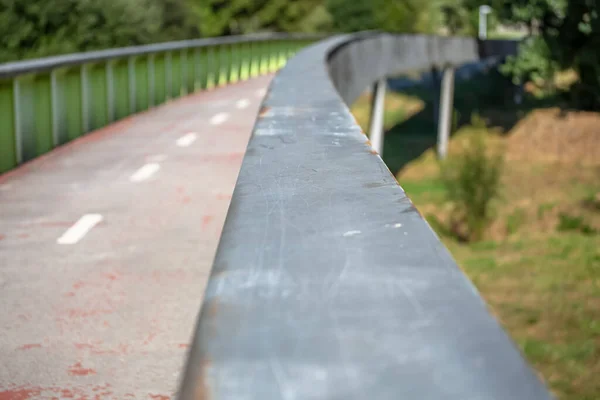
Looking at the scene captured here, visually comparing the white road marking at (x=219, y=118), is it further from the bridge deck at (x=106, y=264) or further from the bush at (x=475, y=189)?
the bush at (x=475, y=189)

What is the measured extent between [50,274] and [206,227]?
64.7 inches

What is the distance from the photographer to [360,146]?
4.43 metres

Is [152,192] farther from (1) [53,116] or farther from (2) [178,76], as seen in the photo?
(2) [178,76]

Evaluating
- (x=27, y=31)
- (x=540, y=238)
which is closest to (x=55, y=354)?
(x=540, y=238)

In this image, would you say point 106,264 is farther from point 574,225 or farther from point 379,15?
point 379,15

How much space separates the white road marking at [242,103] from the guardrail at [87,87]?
1.70 metres

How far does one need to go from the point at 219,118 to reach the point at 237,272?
48.0 ft

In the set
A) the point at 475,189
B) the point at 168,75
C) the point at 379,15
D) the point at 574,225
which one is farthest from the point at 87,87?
the point at 379,15

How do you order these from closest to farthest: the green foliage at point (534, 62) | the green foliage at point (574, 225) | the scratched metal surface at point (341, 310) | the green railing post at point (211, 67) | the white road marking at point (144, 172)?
the scratched metal surface at point (341, 310) < the white road marking at point (144, 172) < the green foliage at point (574, 225) < the green railing post at point (211, 67) < the green foliage at point (534, 62)

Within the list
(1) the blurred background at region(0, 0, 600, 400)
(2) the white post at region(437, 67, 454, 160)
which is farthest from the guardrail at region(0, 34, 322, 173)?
(2) the white post at region(437, 67, 454, 160)

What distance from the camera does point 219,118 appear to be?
16969 mm

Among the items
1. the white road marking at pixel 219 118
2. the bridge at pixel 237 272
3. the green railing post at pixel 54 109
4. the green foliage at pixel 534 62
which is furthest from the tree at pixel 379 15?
the bridge at pixel 237 272

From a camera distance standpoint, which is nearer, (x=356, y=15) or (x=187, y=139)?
(x=187, y=139)

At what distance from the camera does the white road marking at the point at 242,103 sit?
1970 centimetres
